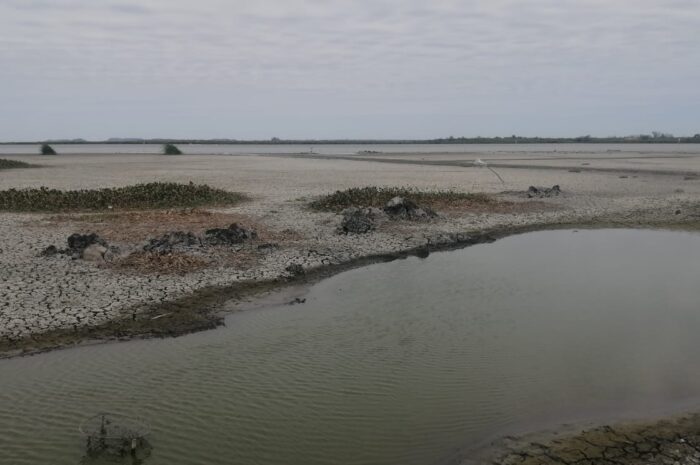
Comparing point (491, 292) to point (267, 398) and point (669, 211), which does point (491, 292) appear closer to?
point (267, 398)

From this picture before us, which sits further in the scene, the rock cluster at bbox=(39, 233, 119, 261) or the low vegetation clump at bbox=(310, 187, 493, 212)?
the low vegetation clump at bbox=(310, 187, 493, 212)

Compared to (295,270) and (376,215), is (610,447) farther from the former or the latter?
(376,215)

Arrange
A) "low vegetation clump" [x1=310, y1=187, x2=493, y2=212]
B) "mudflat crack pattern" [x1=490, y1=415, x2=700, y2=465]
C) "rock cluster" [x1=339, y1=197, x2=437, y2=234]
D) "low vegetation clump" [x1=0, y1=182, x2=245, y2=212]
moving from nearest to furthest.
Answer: "mudflat crack pattern" [x1=490, y1=415, x2=700, y2=465]
"rock cluster" [x1=339, y1=197, x2=437, y2=234]
"low vegetation clump" [x1=0, y1=182, x2=245, y2=212]
"low vegetation clump" [x1=310, y1=187, x2=493, y2=212]

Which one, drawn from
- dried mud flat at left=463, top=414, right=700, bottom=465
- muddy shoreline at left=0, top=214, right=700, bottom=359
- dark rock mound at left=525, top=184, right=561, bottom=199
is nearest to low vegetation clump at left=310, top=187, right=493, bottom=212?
dark rock mound at left=525, top=184, right=561, bottom=199

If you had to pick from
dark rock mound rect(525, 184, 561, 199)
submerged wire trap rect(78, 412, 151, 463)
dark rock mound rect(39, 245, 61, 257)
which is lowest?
submerged wire trap rect(78, 412, 151, 463)

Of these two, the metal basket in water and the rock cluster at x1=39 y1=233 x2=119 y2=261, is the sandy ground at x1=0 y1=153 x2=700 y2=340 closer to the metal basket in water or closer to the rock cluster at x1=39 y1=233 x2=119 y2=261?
the rock cluster at x1=39 y1=233 x2=119 y2=261

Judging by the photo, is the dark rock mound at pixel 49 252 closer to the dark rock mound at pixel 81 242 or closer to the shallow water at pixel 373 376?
the dark rock mound at pixel 81 242
